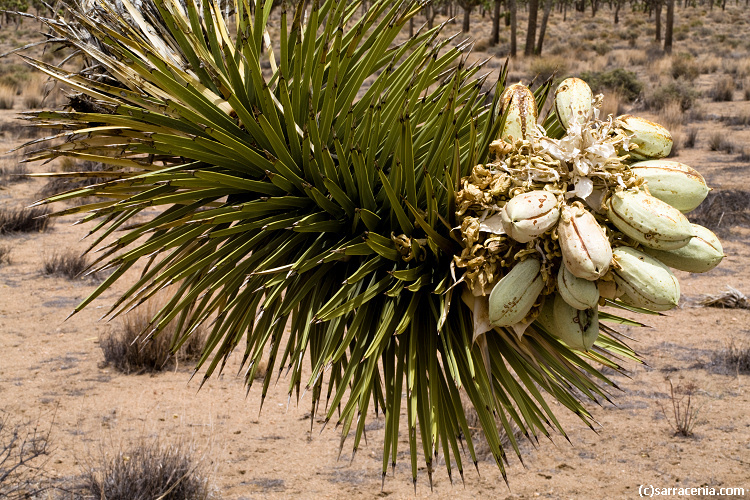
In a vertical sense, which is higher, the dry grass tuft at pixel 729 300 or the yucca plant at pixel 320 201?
the yucca plant at pixel 320 201

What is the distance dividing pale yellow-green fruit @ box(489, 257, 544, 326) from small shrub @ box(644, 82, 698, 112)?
67.3 ft

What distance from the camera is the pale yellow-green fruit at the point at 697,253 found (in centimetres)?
130

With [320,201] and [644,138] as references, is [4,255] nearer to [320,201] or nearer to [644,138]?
[320,201]

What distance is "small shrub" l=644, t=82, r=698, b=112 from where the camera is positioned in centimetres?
2025

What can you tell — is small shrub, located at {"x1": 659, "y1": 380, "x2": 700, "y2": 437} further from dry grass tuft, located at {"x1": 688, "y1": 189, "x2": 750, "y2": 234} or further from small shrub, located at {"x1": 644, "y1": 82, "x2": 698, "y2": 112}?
small shrub, located at {"x1": 644, "y1": 82, "x2": 698, "y2": 112}

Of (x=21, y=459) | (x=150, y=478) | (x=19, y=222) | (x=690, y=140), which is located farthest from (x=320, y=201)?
(x=690, y=140)

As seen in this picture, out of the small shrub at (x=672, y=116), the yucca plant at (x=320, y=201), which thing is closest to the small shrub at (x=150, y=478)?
the yucca plant at (x=320, y=201)

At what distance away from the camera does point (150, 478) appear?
4.59 metres

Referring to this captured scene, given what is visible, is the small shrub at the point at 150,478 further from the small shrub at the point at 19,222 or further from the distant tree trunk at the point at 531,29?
the distant tree trunk at the point at 531,29

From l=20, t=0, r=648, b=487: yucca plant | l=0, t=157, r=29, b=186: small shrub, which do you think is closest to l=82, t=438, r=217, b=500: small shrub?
l=20, t=0, r=648, b=487: yucca plant

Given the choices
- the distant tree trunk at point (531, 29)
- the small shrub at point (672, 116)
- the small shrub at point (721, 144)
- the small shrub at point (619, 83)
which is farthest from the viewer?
the distant tree trunk at point (531, 29)

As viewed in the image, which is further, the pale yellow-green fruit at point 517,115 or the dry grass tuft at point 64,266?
the dry grass tuft at point 64,266

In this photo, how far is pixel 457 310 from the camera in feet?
5.34

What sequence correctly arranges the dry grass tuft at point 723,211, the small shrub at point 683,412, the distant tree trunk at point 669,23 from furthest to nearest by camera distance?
the distant tree trunk at point 669,23 → the dry grass tuft at point 723,211 → the small shrub at point 683,412
